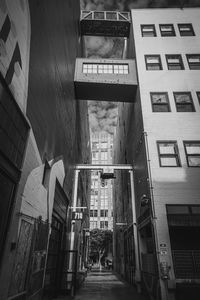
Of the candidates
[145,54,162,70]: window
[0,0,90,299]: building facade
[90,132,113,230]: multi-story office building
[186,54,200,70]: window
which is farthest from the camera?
[90,132,113,230]: multi-story office building

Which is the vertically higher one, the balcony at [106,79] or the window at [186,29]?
the window at [186,29]

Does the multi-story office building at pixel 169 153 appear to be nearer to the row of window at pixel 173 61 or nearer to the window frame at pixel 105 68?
the row of window at pixel 173 61

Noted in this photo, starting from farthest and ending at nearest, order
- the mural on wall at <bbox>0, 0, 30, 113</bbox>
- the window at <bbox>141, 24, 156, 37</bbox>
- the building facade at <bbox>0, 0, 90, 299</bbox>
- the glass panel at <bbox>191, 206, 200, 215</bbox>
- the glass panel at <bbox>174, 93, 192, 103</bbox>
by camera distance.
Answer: the window at <bbox>141, 24, 156, 37</bbox> < the glass panel at <bbox>174, 93, 192, 103</bbox> < the glass panel at <bbox>191, 206, 200, 215</bbox> < the building facade at <bbox>0, 0, 90, 299</bbox> < the mural on wall at <bbox>0, 0, 30, 113</bbox>

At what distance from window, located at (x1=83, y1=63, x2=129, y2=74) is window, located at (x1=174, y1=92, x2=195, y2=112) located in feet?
16.0

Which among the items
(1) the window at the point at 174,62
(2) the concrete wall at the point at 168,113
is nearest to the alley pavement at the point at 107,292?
(2) the concrete wall at the point at 168,113

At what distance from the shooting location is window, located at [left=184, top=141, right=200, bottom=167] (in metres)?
10.7

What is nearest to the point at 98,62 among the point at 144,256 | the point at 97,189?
the point at 144,256

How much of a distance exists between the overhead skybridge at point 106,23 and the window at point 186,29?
4674mm

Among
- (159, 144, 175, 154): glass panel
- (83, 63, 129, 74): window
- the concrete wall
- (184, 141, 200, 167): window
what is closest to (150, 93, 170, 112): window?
the concrete wall

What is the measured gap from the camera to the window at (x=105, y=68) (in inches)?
617

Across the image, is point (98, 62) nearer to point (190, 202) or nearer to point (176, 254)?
point (190, 202)

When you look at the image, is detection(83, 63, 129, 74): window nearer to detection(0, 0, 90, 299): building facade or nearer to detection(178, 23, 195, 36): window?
detection(178, 23, 195, 36): window

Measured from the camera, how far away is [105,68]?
53.0 ft

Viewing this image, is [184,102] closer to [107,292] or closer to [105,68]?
[105,68]
